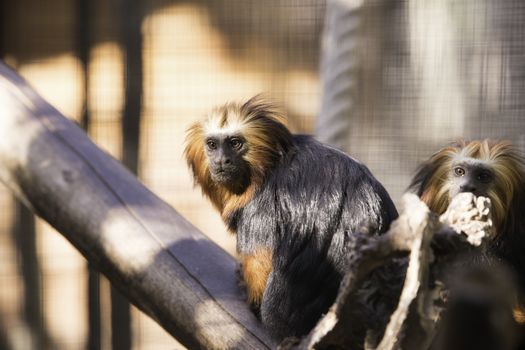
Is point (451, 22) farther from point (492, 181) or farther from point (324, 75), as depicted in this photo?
point (492, 181)

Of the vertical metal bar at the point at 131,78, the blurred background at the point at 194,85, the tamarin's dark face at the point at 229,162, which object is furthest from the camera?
the vertical metal bar at the point at 131,78

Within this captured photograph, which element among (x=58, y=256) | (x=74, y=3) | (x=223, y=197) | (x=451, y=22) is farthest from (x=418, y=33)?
(x=58, y=256)

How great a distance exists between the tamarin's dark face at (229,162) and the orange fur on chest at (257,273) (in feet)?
0.99

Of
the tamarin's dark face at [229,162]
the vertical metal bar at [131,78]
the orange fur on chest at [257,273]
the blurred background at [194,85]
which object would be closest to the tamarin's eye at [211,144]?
the tamarin's dark face at [229,162]

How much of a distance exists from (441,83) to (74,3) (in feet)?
7.16

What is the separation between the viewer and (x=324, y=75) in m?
3.23

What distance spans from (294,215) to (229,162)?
1.14 feet

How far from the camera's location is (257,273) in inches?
92.9

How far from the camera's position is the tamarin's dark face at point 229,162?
8.32 ft

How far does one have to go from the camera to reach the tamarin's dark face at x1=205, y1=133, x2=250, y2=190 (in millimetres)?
2537

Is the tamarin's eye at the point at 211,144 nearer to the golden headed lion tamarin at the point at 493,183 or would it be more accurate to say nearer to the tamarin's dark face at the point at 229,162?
the tamarin's dark face at the point at 229,162

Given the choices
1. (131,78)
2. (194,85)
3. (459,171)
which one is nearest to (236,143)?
(459,171)

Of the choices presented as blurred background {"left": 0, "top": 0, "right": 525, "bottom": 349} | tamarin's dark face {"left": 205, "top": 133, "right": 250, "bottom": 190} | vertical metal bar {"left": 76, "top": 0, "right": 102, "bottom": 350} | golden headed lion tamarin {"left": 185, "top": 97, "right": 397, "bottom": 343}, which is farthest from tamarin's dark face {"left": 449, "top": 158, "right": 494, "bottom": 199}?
vertical metal bar {"left": 76, "top": 0, "right": 102, "bottom": 350}

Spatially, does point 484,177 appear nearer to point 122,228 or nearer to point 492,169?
point 492,169
